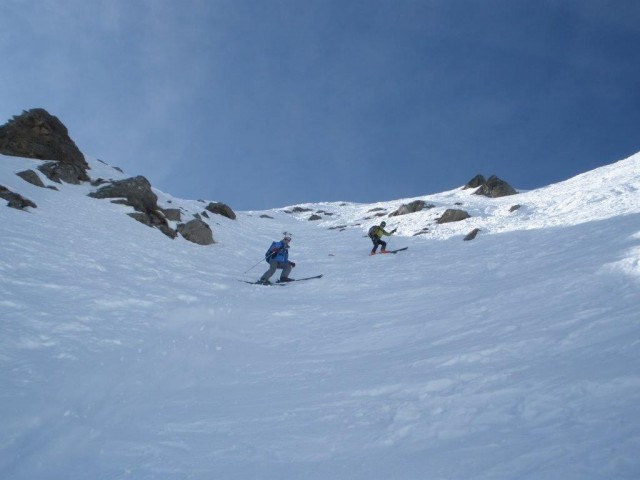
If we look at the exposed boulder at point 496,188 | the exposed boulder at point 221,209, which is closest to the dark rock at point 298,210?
the exposed boulder at point 221,209

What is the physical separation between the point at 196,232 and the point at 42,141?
42.5 feet

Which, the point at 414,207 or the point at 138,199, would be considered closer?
the point at 138,199

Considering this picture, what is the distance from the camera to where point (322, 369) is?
559 centimetres

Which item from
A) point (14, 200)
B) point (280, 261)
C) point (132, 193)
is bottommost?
point (280, 261)

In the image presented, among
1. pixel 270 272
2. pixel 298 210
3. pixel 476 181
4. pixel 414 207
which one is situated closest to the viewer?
pixel 270 272

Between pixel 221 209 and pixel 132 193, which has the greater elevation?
pixel 221 209

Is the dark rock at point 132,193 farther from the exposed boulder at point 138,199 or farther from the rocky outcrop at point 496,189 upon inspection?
the rocky outcrop at point 496,189

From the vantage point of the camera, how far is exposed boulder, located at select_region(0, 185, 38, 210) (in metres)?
12.3

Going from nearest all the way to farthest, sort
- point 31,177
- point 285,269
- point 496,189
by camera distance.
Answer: point 285,269 < point 31,177 < point 496,189

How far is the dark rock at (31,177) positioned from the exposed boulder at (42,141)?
10.7ft

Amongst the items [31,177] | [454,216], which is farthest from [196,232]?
[454,216]

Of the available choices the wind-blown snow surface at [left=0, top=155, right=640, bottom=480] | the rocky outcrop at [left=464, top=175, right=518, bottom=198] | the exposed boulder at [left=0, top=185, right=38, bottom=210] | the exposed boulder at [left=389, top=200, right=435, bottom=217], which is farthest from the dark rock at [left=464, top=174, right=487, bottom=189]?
the exposed boulder at [left=0, top=185, right=38, bottom=210]

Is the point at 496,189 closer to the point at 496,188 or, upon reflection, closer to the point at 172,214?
the point at 496,188

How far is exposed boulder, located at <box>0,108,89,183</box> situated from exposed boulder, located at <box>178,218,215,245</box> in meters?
7.38
